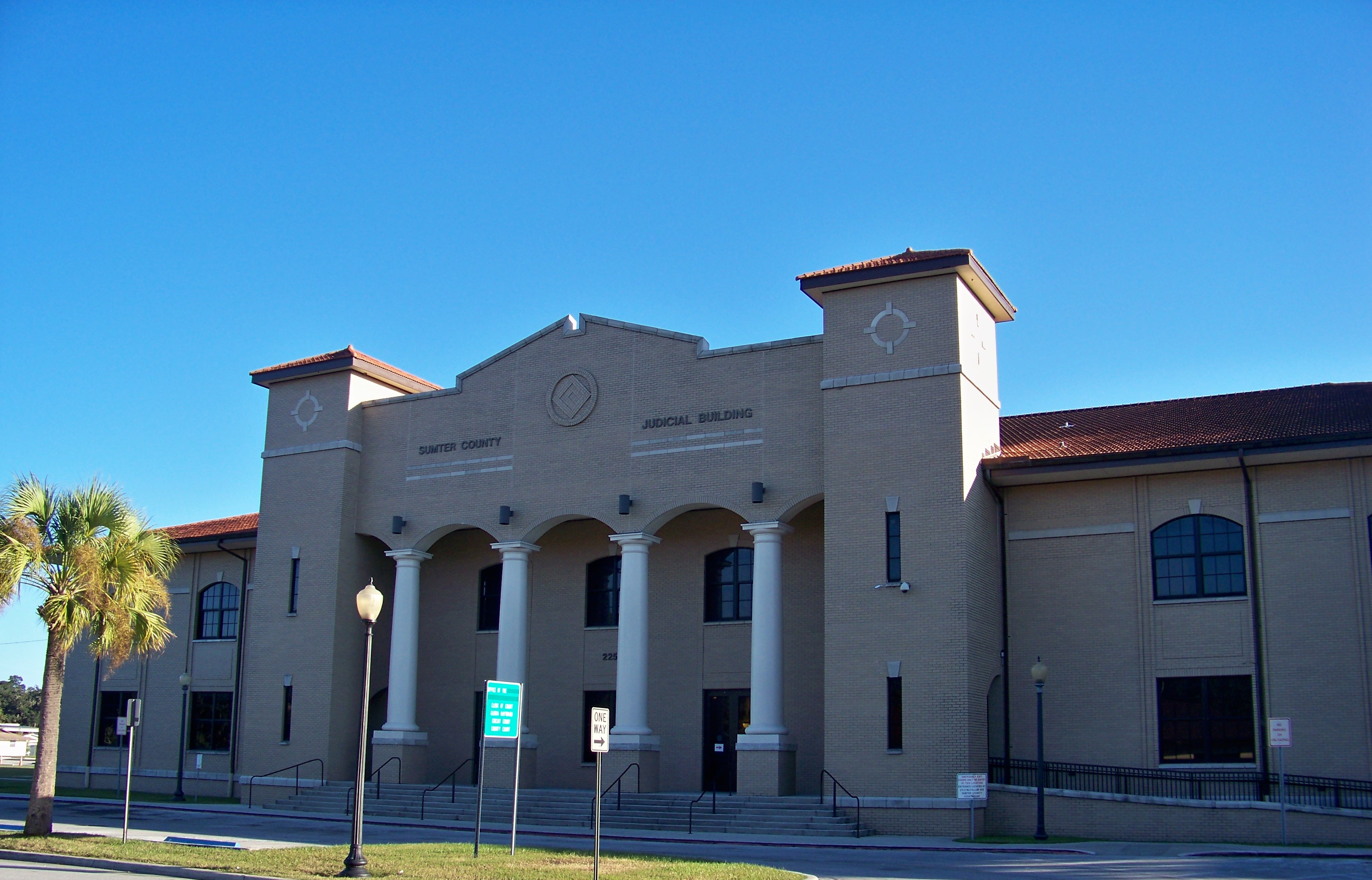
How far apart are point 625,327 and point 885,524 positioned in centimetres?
876

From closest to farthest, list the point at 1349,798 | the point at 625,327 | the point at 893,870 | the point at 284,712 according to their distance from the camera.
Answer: the point at 893,870
the point at 1349,798
the point at 625,327
the point at 284,712

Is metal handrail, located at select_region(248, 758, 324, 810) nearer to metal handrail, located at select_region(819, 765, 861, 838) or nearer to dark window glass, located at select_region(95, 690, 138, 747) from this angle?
dark window glass, located at select_region(95, 690, 138, 747)

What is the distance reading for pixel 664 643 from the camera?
32.6 m

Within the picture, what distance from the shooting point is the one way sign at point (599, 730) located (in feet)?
53.3

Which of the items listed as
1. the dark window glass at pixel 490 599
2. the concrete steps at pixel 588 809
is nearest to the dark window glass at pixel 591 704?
the concrete steps at pixel 588 809

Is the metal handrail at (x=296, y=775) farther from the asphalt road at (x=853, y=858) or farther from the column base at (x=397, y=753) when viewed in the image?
the asphalt road at (x=853, y=858)

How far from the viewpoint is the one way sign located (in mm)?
16234

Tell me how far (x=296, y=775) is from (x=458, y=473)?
886 cm

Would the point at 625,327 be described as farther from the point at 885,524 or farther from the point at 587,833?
the point at 587,833

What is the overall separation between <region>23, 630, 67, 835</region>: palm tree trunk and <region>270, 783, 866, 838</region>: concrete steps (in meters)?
8.64

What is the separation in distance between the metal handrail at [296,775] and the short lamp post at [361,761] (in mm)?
14671

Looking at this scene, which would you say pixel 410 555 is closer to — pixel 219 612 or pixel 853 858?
pixel 219 612

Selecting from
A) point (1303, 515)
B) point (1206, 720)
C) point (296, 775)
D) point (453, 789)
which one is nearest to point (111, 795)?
point (296, 775)

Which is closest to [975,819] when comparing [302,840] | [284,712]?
[302,840]
